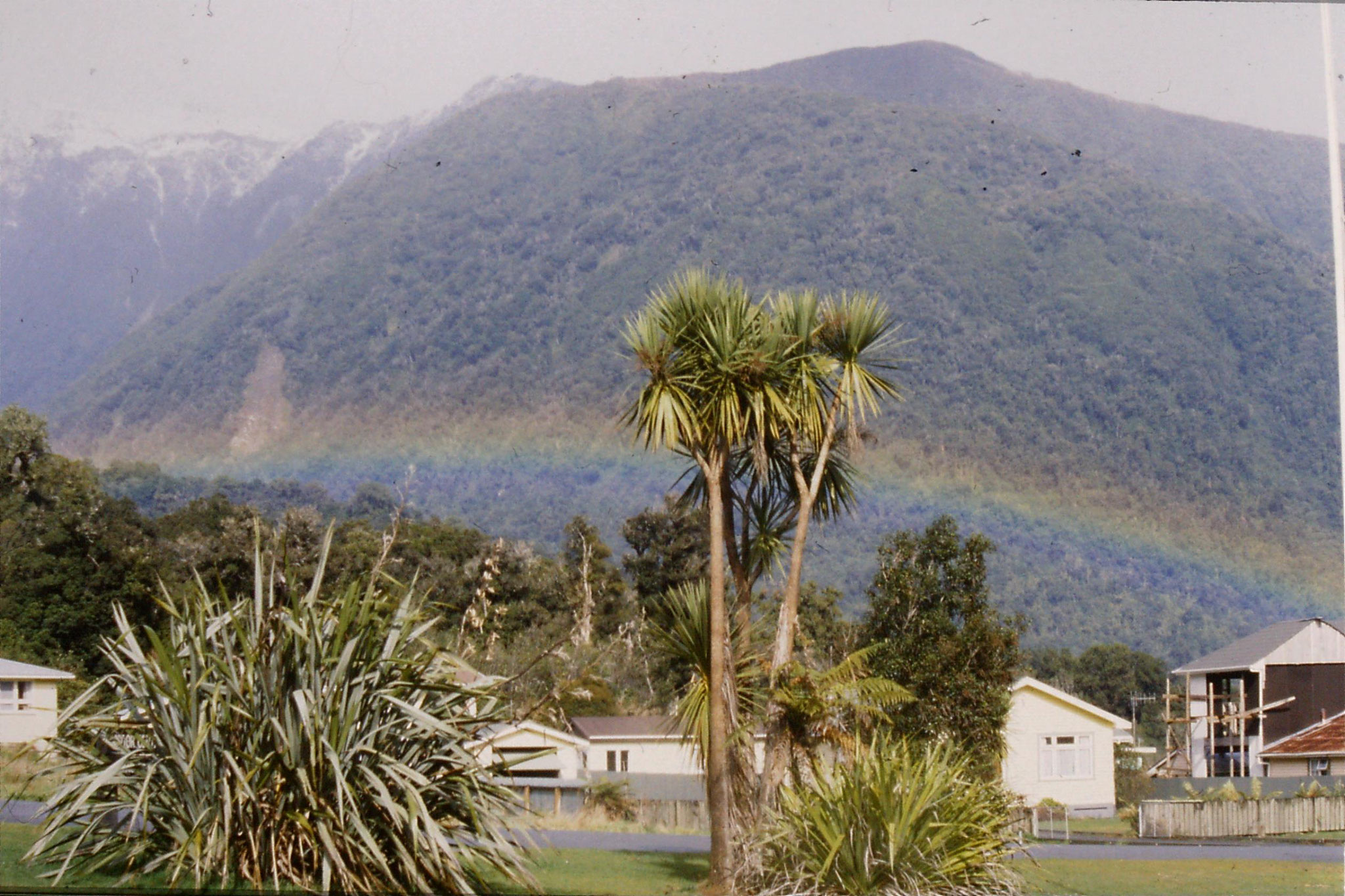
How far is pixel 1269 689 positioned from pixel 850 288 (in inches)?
3739

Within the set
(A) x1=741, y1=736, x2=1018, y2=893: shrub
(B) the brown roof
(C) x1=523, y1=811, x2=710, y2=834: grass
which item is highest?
(A) x1=741, y1=736, x2=1018, y2=893: shrub

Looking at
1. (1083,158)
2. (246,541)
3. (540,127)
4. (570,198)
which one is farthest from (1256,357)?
(246,541)

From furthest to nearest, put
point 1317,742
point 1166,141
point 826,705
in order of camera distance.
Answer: point 1166,141, point 1317,742, point 826,705

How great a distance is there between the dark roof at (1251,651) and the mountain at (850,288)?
3033 centimetres

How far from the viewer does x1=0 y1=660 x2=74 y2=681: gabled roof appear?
25.3m

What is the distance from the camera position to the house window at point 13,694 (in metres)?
24.9

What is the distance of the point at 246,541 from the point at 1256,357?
107 metres

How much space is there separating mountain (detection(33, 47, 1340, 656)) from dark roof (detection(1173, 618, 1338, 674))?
30332mm

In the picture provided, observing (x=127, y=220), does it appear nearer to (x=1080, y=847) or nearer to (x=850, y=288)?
(x=850, y=288)

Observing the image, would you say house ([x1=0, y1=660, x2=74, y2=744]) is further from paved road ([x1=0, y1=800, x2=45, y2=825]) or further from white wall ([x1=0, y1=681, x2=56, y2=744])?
paved road ([x1=0, y1=800, x2=45, y2=825])

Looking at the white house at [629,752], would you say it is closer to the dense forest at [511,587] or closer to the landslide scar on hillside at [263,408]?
the dense forest at [511,587]

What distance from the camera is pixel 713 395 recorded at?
55.7 feet

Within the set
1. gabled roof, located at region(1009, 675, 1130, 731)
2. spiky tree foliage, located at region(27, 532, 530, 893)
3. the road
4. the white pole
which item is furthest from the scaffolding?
spiky tree foliage, located at region(27, 532, 530, 893)

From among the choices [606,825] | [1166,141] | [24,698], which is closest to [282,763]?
[24,698]
